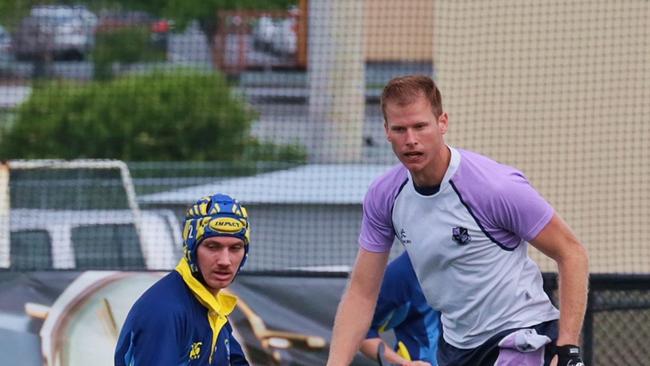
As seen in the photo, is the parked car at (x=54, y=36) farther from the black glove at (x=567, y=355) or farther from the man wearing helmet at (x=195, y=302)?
the black glove at (x=567, y=355)

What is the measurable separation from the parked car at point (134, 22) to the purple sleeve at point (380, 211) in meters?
10.8

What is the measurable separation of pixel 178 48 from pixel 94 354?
1188 centimetres

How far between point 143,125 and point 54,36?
227cm

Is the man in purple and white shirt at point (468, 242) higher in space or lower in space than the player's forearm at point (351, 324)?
higher

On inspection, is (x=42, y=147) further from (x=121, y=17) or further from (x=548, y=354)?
(x=548, y=354)

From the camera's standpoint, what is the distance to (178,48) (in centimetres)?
1838

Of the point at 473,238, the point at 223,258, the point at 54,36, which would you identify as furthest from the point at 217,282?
the point at 54,36

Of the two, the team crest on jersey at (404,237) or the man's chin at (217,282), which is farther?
the team crest on jersey at (404,237)

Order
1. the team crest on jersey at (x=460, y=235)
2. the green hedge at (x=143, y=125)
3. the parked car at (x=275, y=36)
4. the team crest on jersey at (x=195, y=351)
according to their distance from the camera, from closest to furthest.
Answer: the team crest on jersey at (x=195, y=351) → the team crest on jersey at (x=460, y=235) → the green hedge at (x=143, y=125) → the parked car at (x=275, y=36)

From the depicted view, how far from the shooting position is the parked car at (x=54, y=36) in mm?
16188

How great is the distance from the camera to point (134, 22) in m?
16.8

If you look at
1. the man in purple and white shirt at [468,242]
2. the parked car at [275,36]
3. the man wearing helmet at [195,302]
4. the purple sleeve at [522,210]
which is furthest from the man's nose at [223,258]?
the parked car at [275,36]

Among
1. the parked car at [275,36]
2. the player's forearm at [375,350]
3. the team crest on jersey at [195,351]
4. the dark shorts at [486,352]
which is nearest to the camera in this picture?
the team crest on jersey at [195,351]

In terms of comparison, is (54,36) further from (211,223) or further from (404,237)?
(211,223)
